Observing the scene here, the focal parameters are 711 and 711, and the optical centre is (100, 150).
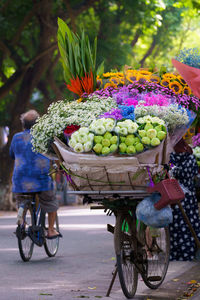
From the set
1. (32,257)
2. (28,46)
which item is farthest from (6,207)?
(32,257)

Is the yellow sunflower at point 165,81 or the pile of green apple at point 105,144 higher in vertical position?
the yellow sunflower at point 165,81

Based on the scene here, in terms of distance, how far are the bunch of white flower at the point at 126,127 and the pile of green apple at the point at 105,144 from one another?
0.06 metres

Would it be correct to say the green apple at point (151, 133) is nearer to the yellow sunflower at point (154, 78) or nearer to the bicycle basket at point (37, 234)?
the yellow sunflower at point (154, 78)

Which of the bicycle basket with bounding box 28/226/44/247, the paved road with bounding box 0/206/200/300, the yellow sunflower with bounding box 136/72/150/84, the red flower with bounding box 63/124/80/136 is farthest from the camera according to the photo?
the bicycle basket with bounding box 28/226/44/247

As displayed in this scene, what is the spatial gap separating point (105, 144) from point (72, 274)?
2.78 m

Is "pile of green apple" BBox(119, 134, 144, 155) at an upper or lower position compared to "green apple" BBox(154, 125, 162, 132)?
lower

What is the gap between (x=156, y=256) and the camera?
6914mm

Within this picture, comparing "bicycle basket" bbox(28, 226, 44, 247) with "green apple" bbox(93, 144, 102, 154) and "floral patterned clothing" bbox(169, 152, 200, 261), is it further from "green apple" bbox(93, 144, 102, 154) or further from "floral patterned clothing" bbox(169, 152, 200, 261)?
"green apple" bbox(93, 144, 102, 154)

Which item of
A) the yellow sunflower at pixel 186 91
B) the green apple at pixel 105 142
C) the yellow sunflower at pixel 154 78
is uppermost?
→ the yellow sunflower at pixel 154 78

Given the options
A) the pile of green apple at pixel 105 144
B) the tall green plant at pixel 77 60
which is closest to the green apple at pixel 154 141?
the pile of green apple at pixel 105 144

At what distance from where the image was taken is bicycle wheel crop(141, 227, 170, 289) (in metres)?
6.72

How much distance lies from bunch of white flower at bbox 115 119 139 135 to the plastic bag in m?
0.63

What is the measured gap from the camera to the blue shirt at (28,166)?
9.44m

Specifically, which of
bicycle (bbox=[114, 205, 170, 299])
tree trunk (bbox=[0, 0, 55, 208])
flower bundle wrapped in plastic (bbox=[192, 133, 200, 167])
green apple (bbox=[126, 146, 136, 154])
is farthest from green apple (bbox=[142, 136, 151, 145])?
tree trunk (bbox=[0, 0, 55, 208])
